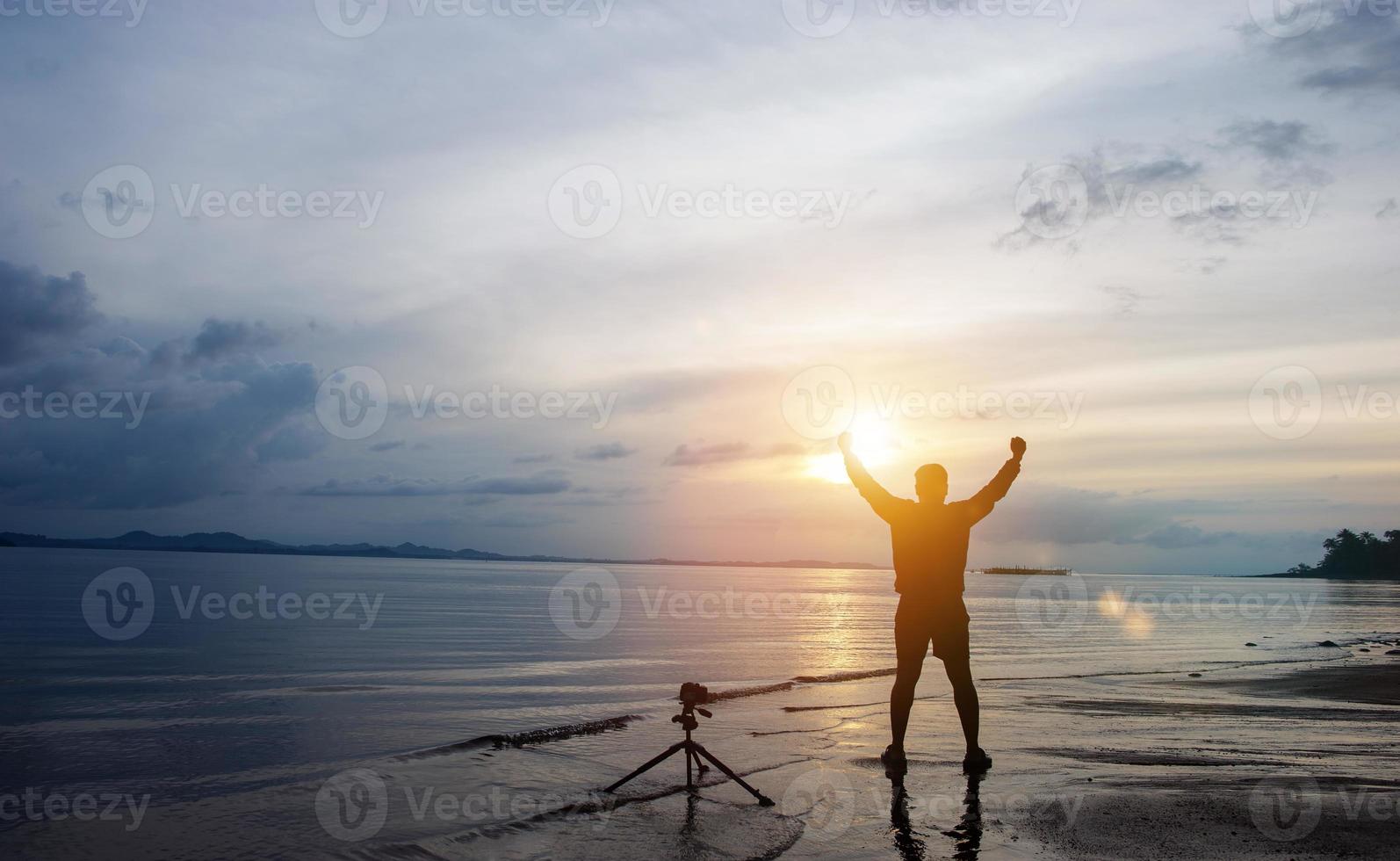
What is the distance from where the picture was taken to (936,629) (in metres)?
8.34

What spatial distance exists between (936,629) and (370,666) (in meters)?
17.6

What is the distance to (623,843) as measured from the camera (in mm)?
6664

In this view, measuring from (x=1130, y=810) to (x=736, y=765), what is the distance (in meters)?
3.95

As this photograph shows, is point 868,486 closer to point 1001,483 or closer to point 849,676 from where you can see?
point 1001,483

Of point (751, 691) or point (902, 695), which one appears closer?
point (902, 695)

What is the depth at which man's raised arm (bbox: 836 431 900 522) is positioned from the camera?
850 centimetres

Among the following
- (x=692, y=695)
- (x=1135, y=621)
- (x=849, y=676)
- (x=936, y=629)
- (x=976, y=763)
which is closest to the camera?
(x=692, y=695)

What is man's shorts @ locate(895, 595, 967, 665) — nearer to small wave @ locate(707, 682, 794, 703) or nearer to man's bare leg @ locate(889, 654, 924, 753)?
man's bare leg @ locate(889, 654, 924, 753)

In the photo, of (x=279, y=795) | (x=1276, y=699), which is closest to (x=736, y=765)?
(x=279, y=795)

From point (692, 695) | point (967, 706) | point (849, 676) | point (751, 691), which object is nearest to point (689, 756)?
point (692, 695)

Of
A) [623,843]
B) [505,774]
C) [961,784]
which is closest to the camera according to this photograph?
[623,843]

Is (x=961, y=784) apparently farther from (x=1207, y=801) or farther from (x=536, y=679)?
(x=536, y=679)

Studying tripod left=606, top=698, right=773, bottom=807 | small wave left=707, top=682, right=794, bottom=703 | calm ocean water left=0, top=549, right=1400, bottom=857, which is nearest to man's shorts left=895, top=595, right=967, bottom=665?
tripod left=606, top=698, right=773, bottom=807

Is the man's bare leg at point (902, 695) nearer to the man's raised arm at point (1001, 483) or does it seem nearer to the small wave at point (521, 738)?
the man's raised arm at point (1001, 483)
